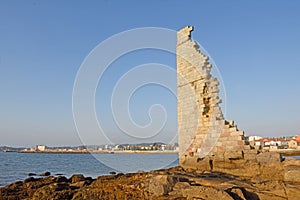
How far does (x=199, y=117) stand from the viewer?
44.9ft

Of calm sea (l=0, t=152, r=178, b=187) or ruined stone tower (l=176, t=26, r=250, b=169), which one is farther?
calm sea (l=0, t=152, r=178, b=187)

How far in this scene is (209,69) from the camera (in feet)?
45.4

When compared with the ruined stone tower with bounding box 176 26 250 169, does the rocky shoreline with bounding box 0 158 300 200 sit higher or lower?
lower

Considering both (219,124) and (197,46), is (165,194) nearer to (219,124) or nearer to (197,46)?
(219,124)

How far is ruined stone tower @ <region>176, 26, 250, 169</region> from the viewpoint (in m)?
12.1

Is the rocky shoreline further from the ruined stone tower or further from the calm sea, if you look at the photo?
the calm sea

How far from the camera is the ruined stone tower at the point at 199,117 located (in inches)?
475

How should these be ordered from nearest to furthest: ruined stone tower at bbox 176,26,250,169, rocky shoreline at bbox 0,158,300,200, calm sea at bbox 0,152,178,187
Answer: rocky shoreline at bbox 0,158,300,200, ruined stone tower at bbox 176,26,250,169, calm sea at bbox 0,152,178,187

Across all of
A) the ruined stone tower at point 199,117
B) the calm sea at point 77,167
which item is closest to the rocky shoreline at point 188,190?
the ruined stone tower at point 199,117

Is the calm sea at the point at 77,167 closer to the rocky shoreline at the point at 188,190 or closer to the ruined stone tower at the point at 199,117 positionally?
the ruined stone tower at the point at 199,117

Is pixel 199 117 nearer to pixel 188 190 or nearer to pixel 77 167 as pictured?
pixel 188 190

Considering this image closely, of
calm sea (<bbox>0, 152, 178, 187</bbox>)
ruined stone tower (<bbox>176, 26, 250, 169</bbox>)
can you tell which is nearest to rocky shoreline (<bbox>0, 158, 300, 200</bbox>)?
ruined stone tower (<bbox>176, 26, 250, 169</bbox>)

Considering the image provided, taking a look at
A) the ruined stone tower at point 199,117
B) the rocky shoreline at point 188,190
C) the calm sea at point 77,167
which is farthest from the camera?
the calm sea at point 77,167

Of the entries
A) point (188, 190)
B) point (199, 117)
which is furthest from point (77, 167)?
point (188, 190)
